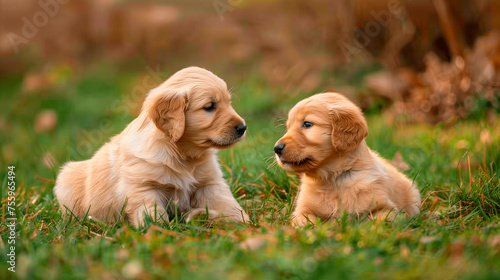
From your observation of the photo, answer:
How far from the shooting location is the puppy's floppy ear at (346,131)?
3.67m

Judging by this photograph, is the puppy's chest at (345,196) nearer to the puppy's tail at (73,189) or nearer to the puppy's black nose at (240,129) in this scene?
the puppy's black nose at (240,129)

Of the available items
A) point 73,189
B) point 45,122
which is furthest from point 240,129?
point 45,122

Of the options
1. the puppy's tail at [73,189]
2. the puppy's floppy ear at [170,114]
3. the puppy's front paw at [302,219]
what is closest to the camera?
the puppy's front paw at [302,219]

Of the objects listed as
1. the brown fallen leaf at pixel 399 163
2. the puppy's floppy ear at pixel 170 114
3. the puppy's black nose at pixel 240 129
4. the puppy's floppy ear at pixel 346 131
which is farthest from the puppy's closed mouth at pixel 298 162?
the brown fallen leaf at pixel 399 163

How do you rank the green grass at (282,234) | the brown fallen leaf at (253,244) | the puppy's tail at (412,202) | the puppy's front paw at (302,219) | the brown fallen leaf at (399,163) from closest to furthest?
1. the green grass at (282,234)
2. the brown fallen leaf at (253,244)
3. the puppy's front paw at (302,219)
4. the puppy's tail at (412,202)
5. the brown fallen leaf at (399,163)

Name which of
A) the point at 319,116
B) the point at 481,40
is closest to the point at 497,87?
the point at 481,40

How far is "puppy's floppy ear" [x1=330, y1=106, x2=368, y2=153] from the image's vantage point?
367 centimetres

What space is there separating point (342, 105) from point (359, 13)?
6143mm

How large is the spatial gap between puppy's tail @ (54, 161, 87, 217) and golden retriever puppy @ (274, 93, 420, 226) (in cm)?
166

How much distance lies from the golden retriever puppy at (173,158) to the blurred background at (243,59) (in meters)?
2.05

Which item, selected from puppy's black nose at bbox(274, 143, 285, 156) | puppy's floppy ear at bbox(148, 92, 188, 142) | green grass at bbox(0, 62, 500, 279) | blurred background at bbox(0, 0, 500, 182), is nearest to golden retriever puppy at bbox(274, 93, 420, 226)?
puppy's black nose at bbox(274, 143, 285, 156)

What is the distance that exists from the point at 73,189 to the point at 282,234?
2.07 meters

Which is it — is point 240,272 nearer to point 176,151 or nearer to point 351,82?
point 176,151

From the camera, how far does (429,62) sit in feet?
24.0
